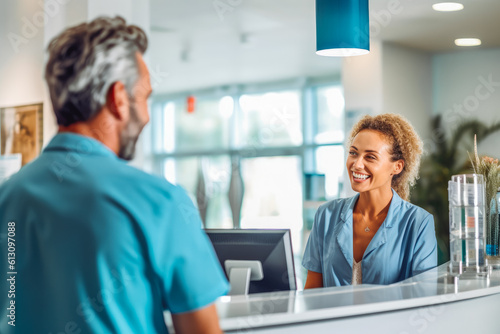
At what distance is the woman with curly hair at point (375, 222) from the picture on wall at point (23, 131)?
2.38 m

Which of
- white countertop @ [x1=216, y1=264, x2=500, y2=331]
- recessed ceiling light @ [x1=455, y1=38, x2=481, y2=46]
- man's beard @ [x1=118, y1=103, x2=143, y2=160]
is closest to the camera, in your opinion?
man's beard @ [x1=118, y1=103, x2=143, y2=160]

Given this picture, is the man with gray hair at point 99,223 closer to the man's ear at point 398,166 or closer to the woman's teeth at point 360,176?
the woman's teeth at point 360,176

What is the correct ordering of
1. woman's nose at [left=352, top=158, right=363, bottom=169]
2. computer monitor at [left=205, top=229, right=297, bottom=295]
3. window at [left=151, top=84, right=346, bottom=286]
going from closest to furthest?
1. computer monitor at [left=205, top=229, right=297, bottom=295]
2. woman's nose at [left=352, top=158, right=363, bottom=169]
3. window at [left=151, top=84, right=346, bottom=286]

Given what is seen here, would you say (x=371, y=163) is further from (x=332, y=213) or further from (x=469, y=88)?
(x=469, y=88)

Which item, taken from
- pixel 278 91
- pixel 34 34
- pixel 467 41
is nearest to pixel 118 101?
pixel 34 34

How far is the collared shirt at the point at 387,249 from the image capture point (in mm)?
2752

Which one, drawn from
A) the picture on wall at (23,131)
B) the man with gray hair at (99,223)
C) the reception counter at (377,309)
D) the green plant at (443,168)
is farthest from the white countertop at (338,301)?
the green plant at (443,168)

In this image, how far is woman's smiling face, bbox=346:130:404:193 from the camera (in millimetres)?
2971

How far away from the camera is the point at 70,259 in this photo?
1.23 m

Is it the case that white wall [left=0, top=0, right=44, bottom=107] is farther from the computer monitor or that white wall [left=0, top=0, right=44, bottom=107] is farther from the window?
the window

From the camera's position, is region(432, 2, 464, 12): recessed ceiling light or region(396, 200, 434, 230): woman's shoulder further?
region(432, 2, 464, 12): recessed ceiling light

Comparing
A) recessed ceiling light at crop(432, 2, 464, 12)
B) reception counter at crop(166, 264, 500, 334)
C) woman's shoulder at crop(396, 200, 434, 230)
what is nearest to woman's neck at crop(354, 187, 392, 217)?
woman's shoulder at crop(396, 200, 434, 230)

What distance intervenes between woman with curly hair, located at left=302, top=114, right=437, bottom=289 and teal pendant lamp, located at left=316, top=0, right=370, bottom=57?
376 mm

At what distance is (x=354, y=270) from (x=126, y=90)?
5.94 feet
